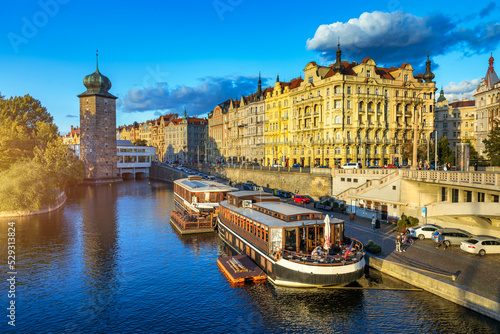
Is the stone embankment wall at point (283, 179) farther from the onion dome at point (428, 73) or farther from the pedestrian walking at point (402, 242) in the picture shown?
the onion dome at point (428, 73)

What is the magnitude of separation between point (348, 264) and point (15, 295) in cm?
2316

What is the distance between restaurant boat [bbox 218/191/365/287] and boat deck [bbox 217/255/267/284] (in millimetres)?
634

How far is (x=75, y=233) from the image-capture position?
135 feet

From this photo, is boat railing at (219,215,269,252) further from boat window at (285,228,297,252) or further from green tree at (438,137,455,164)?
green tree at (438,137,455,164)

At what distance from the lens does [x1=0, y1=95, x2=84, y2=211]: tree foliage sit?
4953 centimetres

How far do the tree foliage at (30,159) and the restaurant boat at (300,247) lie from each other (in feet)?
123

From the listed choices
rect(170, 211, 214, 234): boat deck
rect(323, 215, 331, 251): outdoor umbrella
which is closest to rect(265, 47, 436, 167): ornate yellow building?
rect(170, 211, 214, 234): boat deck

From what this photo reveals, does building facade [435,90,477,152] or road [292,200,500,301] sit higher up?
building facade [435,90,477,152]

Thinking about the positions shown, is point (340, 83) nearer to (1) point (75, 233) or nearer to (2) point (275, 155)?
(2) point (275, 155)

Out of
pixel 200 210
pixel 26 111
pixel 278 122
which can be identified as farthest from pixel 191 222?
pixel 26 111

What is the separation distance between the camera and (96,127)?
355ft

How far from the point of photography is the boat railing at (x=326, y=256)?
2266 centimetres

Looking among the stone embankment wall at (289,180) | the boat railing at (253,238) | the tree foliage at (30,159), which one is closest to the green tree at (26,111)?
the tree foliage at (30,159)

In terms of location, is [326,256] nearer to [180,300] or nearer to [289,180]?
[180,300]
